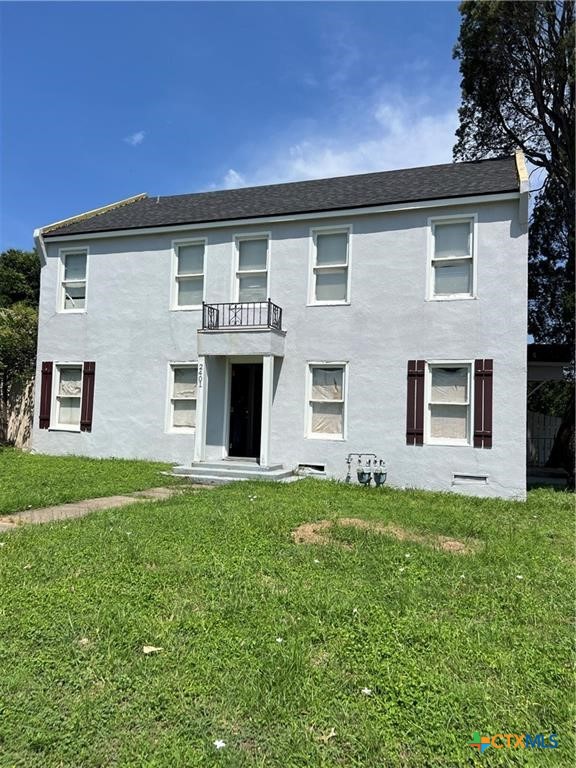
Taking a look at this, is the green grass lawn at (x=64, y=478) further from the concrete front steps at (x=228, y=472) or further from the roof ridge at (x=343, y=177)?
the roof ridge at (x=343, y=177)

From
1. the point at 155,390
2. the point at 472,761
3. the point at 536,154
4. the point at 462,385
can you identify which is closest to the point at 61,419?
the point at 155,390

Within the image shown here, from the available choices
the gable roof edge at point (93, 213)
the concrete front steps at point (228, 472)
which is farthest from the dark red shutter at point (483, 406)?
the gable roof edge at point (93, 213)

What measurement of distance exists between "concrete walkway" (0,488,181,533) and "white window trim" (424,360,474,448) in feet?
16.6

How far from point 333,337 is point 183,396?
3.89 m

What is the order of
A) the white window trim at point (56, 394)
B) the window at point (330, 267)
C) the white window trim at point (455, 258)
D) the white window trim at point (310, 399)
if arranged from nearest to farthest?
the white window trim at point (455, 258) < the white window trim at point (310, 399) < the window at point (330, 267) < the white window trim at point (56, 394)

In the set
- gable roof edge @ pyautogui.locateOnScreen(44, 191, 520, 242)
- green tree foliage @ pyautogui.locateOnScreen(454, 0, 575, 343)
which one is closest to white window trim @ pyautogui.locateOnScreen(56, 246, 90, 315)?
gable roof edge @ pyautogui.locateOnScreen(44, 191, 520, 242)

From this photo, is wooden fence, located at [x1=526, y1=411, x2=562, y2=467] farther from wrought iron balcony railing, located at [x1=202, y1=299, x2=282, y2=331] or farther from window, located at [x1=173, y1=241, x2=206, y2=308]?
window, located at [x1=173, y1=241, x2=206, y2=308]

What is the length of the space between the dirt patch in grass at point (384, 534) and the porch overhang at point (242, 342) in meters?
5.13

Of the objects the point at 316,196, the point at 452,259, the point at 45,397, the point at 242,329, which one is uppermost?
the point at 316,196

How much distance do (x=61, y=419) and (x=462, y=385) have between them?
992 centimetres

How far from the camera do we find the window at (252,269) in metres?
11.6

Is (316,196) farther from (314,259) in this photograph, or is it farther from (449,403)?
(449,403)

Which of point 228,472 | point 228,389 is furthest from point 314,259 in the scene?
point 228,472

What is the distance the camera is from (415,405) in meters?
10.2
